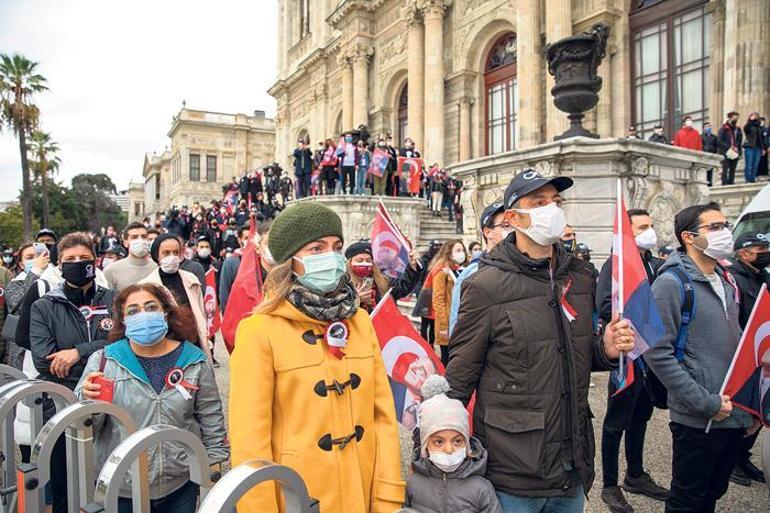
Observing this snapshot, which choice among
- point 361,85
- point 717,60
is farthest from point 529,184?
point 361,85

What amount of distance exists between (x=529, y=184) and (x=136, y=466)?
2.03 m

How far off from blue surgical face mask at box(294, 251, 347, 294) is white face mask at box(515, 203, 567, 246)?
0.89m

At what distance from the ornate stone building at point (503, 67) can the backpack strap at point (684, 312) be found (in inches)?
518

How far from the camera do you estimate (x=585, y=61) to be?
8.30 metres

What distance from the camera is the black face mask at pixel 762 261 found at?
473cm

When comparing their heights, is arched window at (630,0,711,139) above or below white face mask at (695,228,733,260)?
above

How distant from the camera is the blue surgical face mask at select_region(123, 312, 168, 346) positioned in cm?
292

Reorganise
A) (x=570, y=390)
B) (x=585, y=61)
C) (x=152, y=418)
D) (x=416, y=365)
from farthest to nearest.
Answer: (x=585, y=61) < (x=416, y=365) < (x=152, y=418) < (x=570, y=390)

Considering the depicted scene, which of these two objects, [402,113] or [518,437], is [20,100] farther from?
[518,437]

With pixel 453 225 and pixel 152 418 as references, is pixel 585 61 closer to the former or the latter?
pixel 152 418

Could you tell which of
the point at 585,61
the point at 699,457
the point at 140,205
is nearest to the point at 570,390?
the point at 699,457

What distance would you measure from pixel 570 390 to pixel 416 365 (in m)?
1.63

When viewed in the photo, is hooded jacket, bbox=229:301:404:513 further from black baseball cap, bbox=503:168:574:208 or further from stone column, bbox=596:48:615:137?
stone column, bbox=596:48:615:137

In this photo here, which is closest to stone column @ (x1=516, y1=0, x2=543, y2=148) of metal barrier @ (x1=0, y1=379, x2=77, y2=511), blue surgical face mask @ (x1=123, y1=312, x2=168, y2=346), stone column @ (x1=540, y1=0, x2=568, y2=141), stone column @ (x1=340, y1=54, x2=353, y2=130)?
stone column @ (x1=540, y1=0, x2=568, y2=141)
